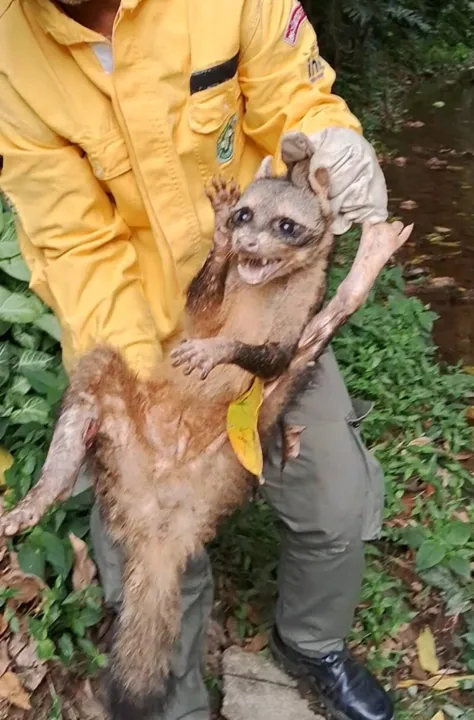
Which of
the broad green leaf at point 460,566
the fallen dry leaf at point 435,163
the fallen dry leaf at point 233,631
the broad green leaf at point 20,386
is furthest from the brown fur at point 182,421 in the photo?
the fallen dry leaf at point 435,163

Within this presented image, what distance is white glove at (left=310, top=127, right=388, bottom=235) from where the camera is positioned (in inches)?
82.1

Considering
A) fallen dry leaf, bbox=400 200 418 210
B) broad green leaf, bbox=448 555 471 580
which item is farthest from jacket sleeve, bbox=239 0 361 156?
fallen dry leaf, bbox=400 200 418 210

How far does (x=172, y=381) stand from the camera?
2.22m

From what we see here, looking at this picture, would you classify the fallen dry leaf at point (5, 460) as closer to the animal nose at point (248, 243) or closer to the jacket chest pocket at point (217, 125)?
the jacket chest pocket at point (217, 125)

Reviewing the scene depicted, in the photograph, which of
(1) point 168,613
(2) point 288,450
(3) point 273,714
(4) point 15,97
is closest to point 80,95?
(4) point 15,97

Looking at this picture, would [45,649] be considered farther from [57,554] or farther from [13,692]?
[57,554]

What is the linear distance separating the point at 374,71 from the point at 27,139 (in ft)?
23.1

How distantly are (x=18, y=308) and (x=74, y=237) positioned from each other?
0.54m

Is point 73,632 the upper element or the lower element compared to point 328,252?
lower

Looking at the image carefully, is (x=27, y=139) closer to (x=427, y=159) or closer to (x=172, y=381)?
(x=172, y=381)

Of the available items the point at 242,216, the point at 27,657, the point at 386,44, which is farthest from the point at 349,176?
the point at 386,44

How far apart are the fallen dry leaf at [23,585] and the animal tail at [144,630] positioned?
2.07 ft

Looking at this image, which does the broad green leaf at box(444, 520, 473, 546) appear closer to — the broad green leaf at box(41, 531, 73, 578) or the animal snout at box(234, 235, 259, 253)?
the broad green leaf at box(41, 531, 73, 578)

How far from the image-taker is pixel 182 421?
2162 millimetres
